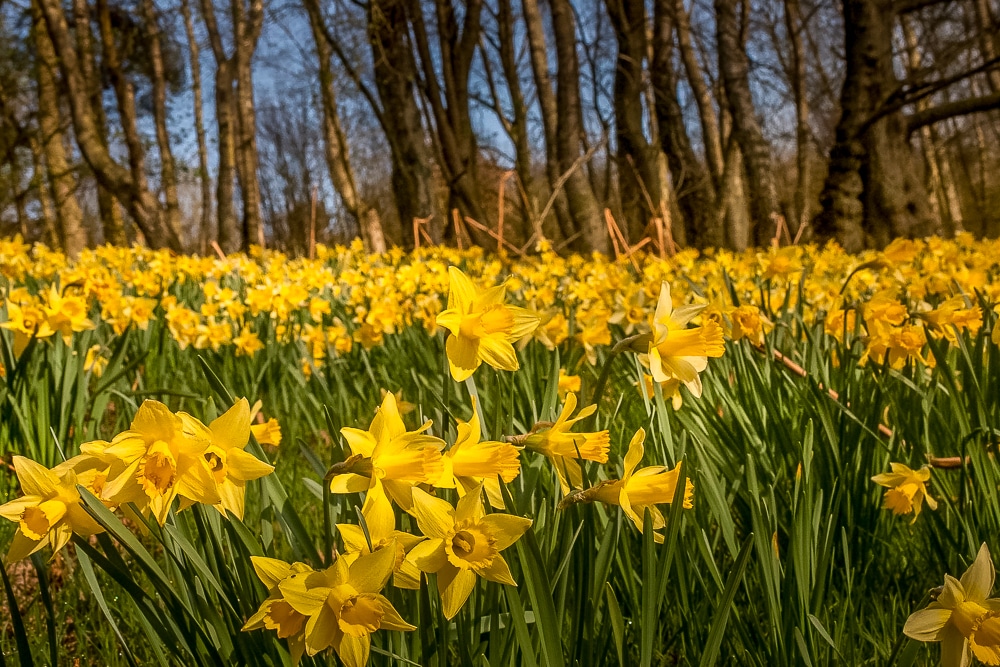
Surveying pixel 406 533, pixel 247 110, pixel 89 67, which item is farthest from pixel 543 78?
pixel 406 533

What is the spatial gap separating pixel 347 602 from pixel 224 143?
41.6ft

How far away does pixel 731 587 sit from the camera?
661mm

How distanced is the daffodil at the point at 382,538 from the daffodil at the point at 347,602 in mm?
31

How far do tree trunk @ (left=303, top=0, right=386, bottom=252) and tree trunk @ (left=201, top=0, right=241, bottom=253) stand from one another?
1742 mm

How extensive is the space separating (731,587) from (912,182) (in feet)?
28.4

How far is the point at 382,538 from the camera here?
618mm

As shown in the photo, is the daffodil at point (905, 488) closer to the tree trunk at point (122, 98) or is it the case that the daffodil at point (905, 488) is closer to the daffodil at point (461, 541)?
the daffodil at point (461, 541)

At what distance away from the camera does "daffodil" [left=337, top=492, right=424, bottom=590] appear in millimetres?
605

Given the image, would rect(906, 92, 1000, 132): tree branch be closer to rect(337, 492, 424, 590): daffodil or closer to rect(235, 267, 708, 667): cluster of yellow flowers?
rect(235, 267, 708, 667): cluster of yellow flowers

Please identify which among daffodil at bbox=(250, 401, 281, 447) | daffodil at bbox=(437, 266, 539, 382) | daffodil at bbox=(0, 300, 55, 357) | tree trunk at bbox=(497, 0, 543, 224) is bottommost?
daffodil at bbox=(250, 401, 281, 447)

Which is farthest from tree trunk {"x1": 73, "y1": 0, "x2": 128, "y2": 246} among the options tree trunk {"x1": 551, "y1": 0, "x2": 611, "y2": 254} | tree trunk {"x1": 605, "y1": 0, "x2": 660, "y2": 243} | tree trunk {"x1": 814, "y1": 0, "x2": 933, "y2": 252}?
tree trunk {"x1": 814, "y1": 0, "x2": 933, "y2": 252}

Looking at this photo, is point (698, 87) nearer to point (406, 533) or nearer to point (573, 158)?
point (573, 158)

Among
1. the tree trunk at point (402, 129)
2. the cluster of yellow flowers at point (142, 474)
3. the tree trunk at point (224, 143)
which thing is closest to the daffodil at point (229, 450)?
the cluster of yellow flowers at point (142, 474)

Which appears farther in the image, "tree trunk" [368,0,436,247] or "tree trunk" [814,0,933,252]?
"tree trunk" [368,0,436,247]
